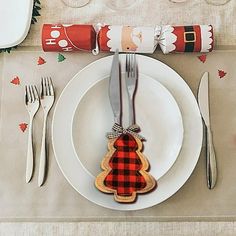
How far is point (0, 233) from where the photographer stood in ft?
2.51

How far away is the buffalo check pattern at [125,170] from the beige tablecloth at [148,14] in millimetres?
258

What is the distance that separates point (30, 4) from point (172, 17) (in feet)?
0.86

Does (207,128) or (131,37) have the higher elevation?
(131,37)

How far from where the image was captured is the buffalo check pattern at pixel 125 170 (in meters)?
0.73

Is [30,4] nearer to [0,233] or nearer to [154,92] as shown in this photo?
[154,92]

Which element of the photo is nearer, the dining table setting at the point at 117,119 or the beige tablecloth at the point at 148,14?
the dining table setting at the point at 117,119

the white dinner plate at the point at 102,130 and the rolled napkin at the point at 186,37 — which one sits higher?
the rolled napkin at the point at 186,37

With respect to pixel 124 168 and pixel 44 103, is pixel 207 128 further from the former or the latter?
pixel 44 103

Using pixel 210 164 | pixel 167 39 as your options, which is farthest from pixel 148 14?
pixel 210 164

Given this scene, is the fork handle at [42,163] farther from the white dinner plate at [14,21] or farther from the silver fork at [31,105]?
the white dinner plate at [14,21]

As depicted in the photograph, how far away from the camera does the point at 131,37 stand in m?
0.81

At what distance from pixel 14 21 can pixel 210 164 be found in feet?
1.43

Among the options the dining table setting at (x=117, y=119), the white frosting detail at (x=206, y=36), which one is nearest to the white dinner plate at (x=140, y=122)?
the dining table setting at (x=117, y=119)

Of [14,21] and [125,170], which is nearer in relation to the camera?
[125,170]
